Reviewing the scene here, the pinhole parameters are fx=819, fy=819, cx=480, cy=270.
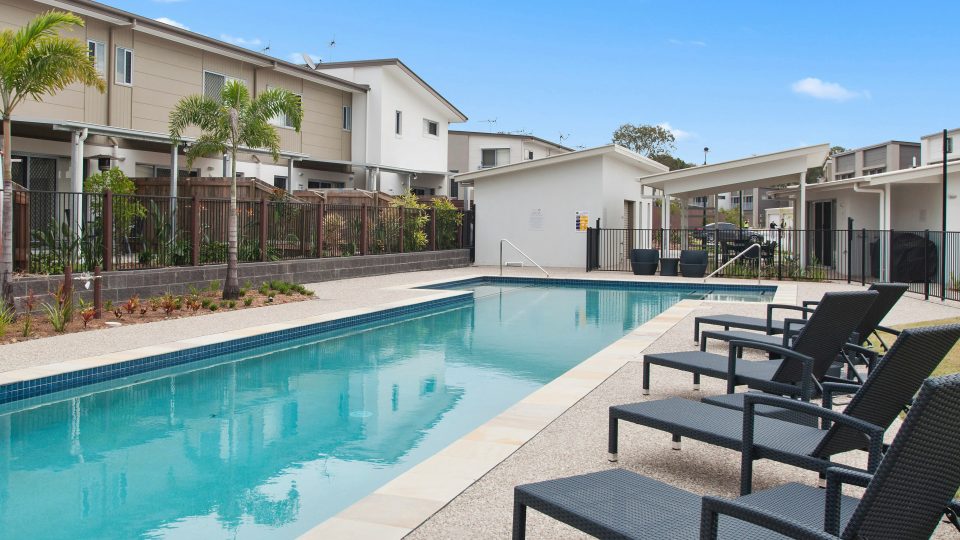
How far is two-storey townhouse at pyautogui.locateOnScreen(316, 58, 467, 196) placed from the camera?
96.9ft

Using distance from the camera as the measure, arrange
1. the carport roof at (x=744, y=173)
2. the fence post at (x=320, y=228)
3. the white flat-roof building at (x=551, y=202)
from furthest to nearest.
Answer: the white flat-roof building at (x=551, y=202) → the carport roof at (x=744, y=173) → the fence post at (x=320, y=228)

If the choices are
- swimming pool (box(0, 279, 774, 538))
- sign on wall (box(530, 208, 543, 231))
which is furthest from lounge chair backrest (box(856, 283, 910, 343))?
sign on wall (box(530, 208, 543, 231))

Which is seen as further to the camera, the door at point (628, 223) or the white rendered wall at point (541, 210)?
the door at point (628, 223)

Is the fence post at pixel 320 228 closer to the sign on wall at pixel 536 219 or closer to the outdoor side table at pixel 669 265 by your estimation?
the sign on wall at pixel 536 219

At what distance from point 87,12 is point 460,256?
41.7ft

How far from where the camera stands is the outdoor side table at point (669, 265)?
22.8m

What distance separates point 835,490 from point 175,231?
14306 mm

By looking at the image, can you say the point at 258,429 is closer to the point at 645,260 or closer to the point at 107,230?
the point at 107,230

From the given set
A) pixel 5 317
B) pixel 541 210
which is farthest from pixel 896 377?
pixel 541 210

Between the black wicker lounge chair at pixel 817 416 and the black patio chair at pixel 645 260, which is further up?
the black patio chair at pixel 645 260

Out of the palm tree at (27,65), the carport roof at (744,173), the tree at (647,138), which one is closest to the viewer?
the palm tree at (27,65)

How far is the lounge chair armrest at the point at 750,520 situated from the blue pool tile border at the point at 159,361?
670 centimetres

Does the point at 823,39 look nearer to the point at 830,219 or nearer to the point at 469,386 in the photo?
the point at 830,219

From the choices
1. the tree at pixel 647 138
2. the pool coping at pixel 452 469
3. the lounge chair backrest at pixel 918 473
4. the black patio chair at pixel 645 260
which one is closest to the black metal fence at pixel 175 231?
the black patio chair at pixel 645 260
